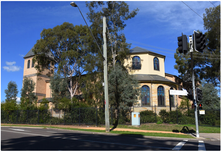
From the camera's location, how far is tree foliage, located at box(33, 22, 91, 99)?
32844mm

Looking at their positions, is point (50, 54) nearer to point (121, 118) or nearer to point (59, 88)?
point (59, 88)

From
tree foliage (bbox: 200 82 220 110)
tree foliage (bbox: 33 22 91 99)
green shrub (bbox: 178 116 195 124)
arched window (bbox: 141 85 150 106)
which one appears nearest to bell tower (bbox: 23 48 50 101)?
tree foliage (bbox: 33 22 91 99)

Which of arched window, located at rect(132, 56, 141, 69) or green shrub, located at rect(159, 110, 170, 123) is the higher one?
arched window, located at rect(132, 56, 141, 69)

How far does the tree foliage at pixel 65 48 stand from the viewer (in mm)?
32844

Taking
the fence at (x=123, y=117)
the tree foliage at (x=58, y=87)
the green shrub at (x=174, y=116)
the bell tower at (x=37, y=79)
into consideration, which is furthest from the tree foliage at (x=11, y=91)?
the green shrub at (x=174, y=116)

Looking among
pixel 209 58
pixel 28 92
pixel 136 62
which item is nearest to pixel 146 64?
pixel 136 62

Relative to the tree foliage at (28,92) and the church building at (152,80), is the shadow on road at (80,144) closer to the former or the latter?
the church building at (152,80)

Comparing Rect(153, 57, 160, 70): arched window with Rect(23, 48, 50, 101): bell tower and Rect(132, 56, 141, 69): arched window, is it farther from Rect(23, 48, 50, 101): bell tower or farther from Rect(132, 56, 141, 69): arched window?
Rect(23, 48, 50, 101): bell tower

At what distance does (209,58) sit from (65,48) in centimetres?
2551

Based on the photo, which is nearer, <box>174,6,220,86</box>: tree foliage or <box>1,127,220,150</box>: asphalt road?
<box>1,127,220,150</box>: asphalt road

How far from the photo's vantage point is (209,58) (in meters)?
31.1

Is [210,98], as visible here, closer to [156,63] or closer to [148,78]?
[148,78]

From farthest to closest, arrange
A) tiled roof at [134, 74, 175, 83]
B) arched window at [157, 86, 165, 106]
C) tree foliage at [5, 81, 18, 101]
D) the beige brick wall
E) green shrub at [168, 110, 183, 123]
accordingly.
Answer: tree foliage at [5, 81, 18, 101], the beige brick wall, arched window at [157, 86, 165, 106], tiled roof at [134, 74, 175, 83], green shrub at [168, 110, 183, 123]

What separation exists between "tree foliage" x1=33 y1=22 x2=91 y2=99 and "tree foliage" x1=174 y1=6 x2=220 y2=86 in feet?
58.9
